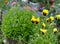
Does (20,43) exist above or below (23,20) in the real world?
below

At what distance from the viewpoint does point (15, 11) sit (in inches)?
151

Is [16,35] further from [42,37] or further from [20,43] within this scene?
[42,37]

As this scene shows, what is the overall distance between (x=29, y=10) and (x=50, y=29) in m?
0.55

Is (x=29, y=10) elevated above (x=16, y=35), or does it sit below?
above

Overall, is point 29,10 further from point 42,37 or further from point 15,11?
point 42,37

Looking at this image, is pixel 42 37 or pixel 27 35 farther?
pixel 27 35

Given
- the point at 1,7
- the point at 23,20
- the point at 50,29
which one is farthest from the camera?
the point at 1,7

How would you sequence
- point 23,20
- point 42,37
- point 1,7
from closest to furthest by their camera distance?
1. point 42,37
2. point 23,20
3. point 1,7

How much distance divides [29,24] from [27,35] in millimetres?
178

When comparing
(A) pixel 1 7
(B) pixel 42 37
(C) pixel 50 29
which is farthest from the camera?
(A) pixel 1 7

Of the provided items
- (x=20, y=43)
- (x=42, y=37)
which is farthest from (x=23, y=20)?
(x=42, y=37)

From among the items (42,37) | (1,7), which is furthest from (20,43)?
(1,7)

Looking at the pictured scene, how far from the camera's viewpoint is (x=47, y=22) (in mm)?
3588

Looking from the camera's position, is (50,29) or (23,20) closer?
(50,29)
